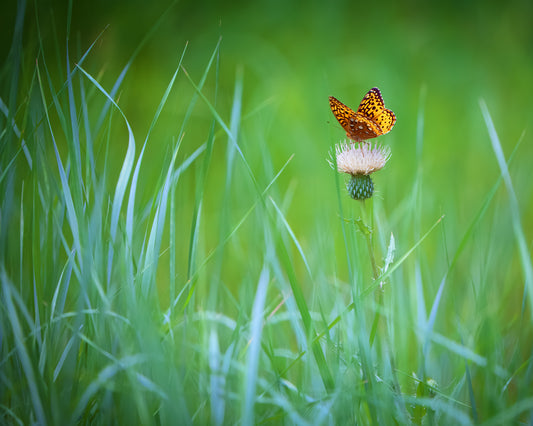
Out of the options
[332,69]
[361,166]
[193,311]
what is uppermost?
[332,69]

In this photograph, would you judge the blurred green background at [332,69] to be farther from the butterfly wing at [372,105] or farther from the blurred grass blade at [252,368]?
the blurred grass blade at [252,368]

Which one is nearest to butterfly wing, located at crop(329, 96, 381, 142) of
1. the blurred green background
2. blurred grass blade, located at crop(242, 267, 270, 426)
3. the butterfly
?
the butterfly

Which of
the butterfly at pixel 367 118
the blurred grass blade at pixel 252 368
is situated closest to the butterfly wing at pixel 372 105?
the butterfly at pixel 367 118

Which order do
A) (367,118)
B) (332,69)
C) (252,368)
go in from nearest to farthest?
(252,368) < (367,118) < (332,69)

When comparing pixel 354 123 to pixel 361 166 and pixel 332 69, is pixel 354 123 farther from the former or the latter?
pixel 332 69

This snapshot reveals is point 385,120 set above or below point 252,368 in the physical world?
above

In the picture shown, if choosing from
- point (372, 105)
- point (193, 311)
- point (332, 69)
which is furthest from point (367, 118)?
point (332, 69)

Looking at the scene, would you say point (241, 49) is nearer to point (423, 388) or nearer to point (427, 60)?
point (427, 60)

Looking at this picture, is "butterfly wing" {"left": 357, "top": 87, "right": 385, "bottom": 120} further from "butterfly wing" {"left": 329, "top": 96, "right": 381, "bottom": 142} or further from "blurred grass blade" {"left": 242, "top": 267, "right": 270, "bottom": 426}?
"blurred grass blade" {"left": 242, "top": 267, "right": 270, "bottom": 426}
